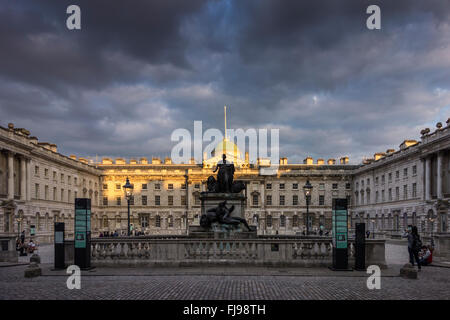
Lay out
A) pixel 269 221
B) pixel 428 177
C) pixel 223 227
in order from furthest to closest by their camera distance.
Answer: pixel 269 221
pixel 428 177
pixel 223 227

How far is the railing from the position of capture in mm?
17062

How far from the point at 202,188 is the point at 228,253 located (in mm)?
75956

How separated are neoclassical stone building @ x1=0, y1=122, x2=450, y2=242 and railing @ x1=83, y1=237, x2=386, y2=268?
33235mm

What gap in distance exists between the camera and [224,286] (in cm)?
1287

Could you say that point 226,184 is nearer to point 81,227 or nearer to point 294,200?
point 81,227

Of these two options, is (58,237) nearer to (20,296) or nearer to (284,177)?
(20,296)

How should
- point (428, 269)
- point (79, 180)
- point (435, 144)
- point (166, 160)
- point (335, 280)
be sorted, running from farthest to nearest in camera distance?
1. point (166, 160)
2. point (79, 180)
3. point (435, 144)
4. point (428, 269)
5. point (335, 280)

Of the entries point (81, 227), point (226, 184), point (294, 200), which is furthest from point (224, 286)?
point (294, 200)

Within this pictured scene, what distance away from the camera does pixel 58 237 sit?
1708cm

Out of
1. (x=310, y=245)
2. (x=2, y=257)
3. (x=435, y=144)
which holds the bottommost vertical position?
(x=2, y=257)

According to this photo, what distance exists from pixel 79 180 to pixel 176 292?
69290mm

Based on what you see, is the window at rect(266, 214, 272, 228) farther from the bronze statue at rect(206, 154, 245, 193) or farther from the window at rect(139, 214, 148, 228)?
the bronze statue at rect(206, 154, 245, 193)

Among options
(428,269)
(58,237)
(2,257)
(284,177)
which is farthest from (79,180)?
(428,269)

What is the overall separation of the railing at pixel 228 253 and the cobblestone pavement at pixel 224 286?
0.90m
